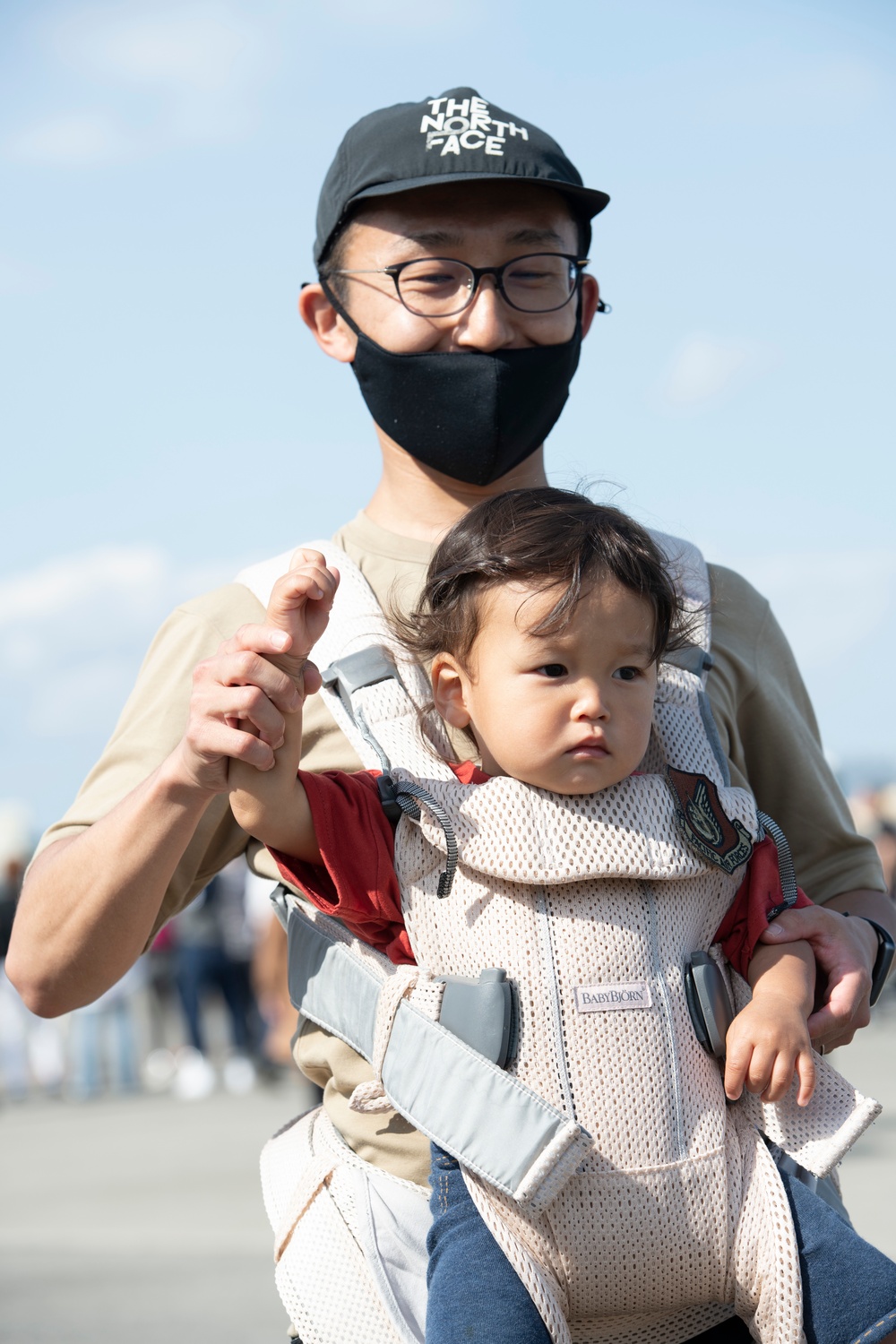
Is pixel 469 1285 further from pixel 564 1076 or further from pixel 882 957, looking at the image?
pixel 882 957

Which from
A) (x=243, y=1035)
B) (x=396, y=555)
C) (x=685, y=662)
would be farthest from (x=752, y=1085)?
(x=243, y=1035)

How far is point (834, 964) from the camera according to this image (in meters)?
2.38

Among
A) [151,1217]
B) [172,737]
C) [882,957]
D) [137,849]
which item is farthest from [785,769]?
[151,1217]

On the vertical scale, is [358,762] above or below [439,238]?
below

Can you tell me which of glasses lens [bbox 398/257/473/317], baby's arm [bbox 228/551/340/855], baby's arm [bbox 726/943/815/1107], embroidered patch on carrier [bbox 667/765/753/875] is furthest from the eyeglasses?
baby's arm [bbox 726/943/815/1107]

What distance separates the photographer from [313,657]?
8.14 ft

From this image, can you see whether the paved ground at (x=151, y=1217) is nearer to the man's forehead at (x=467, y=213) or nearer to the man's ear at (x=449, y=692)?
the man's ear at (x=449, y=692)

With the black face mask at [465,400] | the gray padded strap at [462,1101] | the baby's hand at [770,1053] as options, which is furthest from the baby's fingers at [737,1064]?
the black face mask at [465,400]

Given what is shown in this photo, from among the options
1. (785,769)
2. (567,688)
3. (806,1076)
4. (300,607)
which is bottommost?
(806,1076)

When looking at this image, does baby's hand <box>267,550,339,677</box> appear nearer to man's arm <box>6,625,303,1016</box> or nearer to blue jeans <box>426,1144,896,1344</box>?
man's arm <box>6,625,303,1016</box>

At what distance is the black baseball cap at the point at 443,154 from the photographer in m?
2.73

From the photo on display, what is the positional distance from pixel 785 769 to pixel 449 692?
0.77m

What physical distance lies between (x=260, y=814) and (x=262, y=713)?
0.16 metres

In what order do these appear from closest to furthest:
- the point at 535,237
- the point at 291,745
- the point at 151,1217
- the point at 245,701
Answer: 1. the point at 245,701
2. the point at 291,745
3. the point at 535,237
4. the point at 151,1217
